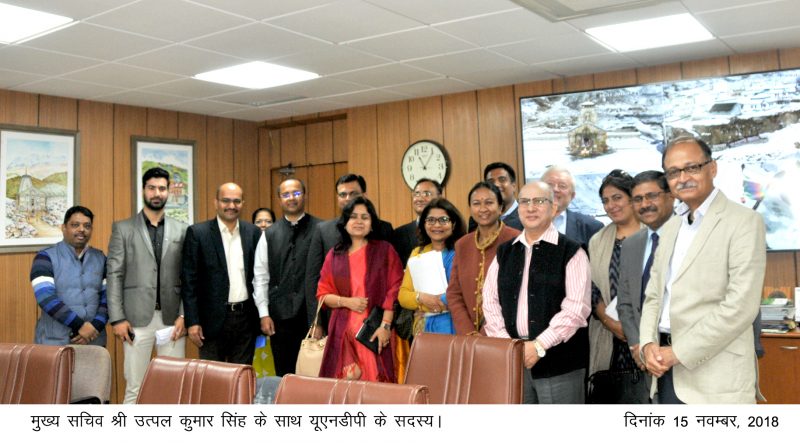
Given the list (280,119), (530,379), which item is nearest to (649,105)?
(530,379)

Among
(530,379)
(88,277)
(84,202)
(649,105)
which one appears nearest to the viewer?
(530,379)

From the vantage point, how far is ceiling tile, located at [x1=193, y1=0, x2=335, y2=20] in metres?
3.81

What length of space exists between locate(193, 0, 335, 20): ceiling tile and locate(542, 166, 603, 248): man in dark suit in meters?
1.84

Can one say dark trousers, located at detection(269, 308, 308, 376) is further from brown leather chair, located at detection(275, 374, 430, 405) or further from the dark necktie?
brown leather chair, located at detection(275, 374, 430, 405)

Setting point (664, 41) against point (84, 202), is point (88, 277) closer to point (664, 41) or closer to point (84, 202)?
point (84, 202)

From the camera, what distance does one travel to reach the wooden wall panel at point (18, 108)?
591 centimetres

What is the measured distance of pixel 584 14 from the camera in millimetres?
4164

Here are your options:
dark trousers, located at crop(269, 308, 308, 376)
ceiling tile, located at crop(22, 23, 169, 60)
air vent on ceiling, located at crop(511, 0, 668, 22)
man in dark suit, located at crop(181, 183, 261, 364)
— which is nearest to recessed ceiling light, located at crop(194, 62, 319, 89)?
ceiling tile, located at crop(22, 23, 169, 60)

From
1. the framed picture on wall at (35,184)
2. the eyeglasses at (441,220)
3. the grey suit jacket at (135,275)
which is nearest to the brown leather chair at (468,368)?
the eyeglasses at (441,220)

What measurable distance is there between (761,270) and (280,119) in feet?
20.7

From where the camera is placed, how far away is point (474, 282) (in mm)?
3465

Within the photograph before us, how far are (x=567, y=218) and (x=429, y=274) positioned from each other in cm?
120

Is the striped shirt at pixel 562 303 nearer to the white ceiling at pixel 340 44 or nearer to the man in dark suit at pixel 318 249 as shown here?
Answer: the man in dark suit at pixel 318 249

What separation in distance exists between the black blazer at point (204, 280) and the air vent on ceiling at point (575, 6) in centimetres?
254
